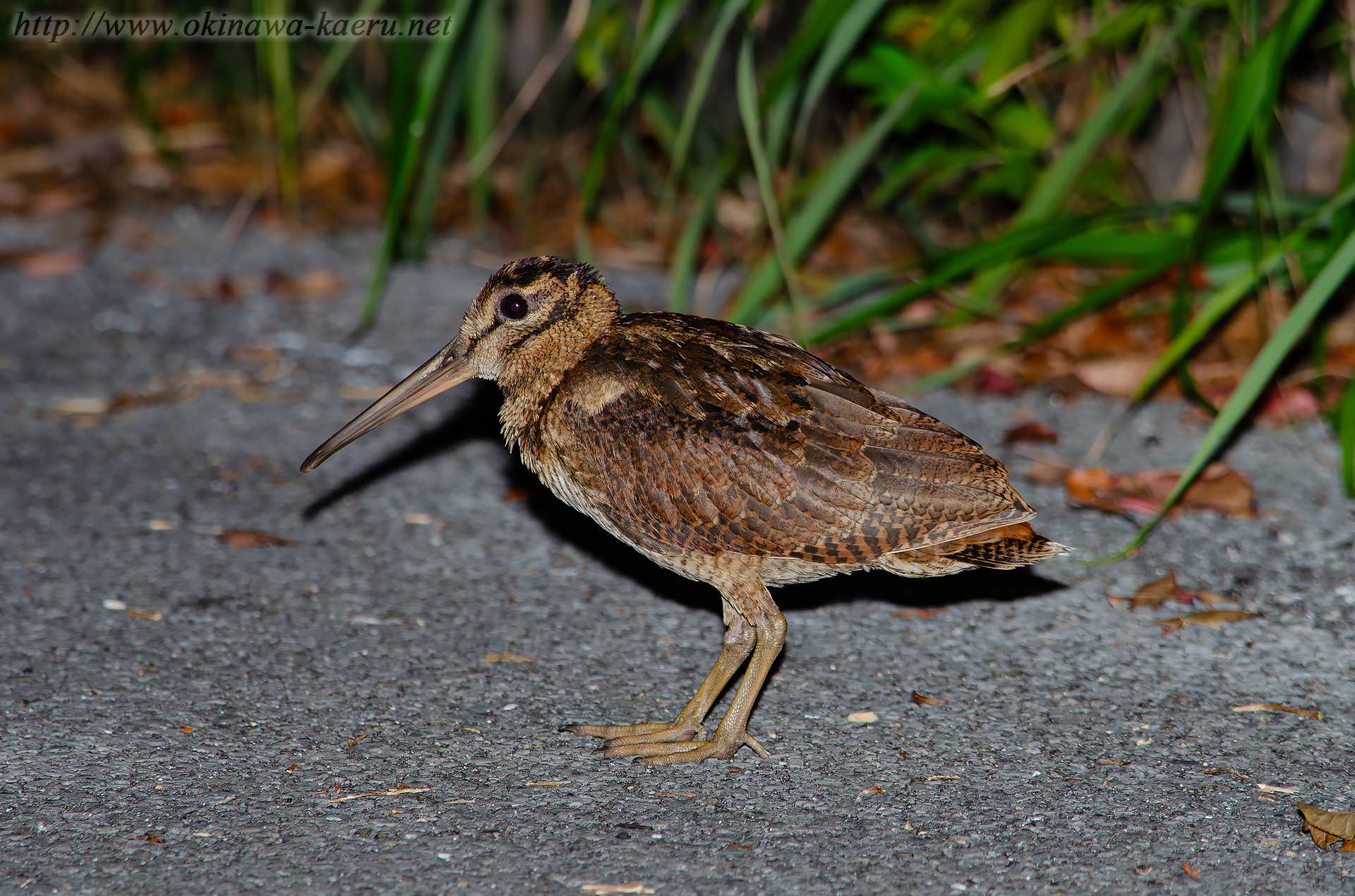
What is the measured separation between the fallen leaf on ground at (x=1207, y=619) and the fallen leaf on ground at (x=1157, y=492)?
61cm

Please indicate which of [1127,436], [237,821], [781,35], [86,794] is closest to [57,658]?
[86,794]

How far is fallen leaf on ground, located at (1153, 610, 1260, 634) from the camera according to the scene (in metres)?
3.78

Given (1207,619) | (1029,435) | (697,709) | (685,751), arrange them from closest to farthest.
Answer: (685,751) → (697,709) → (1207,619) → (1029,435)

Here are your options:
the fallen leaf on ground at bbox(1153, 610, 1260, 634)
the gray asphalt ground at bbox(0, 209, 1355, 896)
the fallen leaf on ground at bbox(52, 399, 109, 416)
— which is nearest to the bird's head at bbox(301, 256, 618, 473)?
the gray asphalt ground at bbox(0, 209, 1355, 896)

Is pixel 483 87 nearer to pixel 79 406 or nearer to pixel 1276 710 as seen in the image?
pixel 79 406

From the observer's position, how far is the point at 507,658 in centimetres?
368

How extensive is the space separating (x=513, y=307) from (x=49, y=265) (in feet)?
12.7

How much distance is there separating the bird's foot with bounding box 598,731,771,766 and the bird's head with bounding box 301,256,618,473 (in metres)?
1.02

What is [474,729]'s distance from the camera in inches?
130

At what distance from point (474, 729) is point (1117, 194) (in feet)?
12.5

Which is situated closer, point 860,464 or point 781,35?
point 860,464

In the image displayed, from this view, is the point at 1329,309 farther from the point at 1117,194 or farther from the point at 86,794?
the point at 86,794

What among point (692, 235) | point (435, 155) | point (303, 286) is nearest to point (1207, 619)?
point (692, 235)

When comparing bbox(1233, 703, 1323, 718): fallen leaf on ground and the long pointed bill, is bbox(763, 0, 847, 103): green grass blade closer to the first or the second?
the long pointed bill
